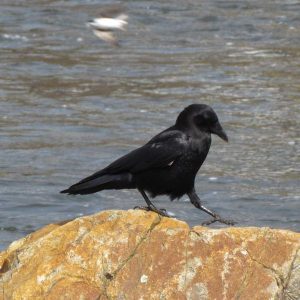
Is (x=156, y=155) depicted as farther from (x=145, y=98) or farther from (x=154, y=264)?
(x=145, y=98)

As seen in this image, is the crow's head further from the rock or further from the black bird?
the rock

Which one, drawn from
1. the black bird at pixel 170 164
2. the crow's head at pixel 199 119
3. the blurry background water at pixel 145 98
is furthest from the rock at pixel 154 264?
the blurry background water at pixel 145 98

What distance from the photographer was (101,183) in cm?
728

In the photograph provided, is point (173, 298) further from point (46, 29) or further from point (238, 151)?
point (46, 29)

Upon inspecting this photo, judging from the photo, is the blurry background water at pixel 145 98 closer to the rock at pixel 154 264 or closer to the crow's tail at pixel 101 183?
the crow's tail at pixel 101 183

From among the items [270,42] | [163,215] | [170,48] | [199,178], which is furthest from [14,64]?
[163,215]

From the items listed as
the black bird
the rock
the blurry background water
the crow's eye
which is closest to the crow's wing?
the black bird

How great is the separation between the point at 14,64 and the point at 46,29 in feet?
8.39

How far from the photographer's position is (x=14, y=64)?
16.7 meters

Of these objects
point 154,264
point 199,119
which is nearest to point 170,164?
point 199,119

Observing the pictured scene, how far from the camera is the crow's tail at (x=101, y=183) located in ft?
23.9

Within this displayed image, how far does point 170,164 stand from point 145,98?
7759mm

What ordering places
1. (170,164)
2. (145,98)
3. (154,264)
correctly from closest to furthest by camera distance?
(154,264) → (170,164) → (145,98)

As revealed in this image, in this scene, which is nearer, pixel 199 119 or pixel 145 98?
pixel 199 119
